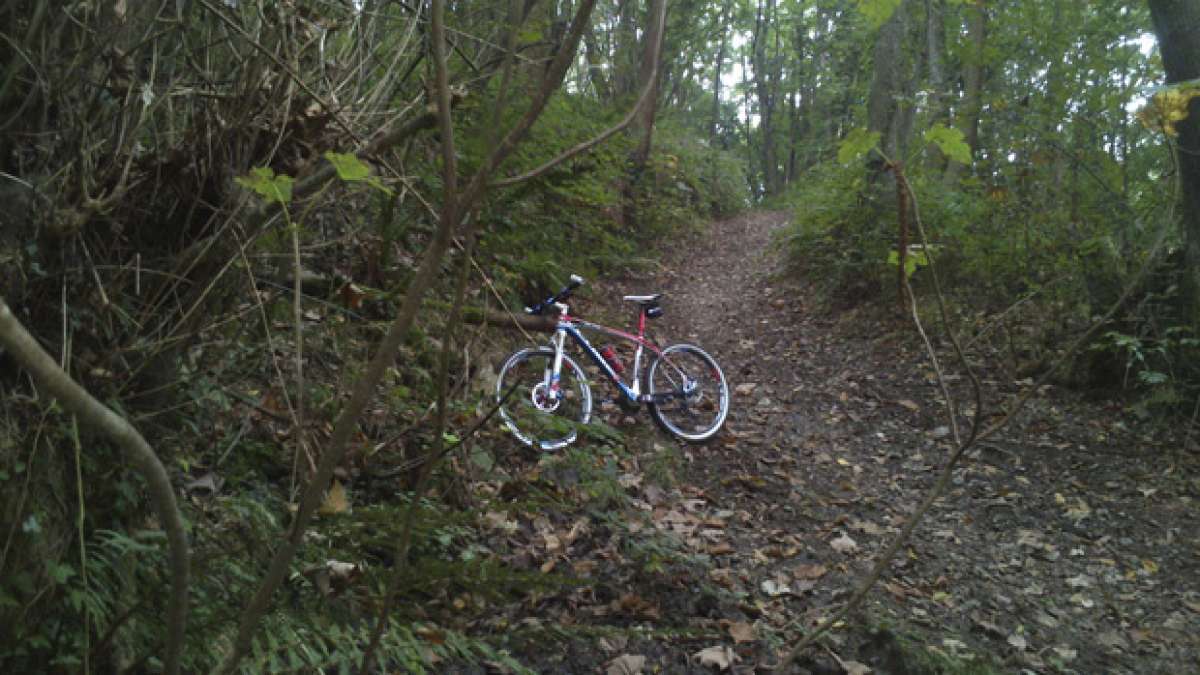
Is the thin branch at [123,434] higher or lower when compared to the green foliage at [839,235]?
lower

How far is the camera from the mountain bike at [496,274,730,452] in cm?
537

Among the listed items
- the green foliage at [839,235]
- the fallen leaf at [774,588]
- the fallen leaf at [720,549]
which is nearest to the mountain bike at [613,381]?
the fallen leaf at [720,549]

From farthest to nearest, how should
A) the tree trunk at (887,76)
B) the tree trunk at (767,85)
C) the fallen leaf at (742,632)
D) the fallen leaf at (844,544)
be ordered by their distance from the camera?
the tree trunk at (767,85), the tree trunk at (887,76), the fallen leaf at (844,544), the fallen leaf at (742,632)

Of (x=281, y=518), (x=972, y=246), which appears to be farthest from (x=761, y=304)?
(x=281, y=518)

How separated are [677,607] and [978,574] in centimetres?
198

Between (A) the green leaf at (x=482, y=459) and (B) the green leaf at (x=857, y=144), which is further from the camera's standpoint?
(A) the green leaf at (x=482, y=459)

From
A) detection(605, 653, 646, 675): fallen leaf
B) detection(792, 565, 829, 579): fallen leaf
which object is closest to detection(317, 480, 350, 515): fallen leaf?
detection(605, 653, 646, 675): fallen leaf

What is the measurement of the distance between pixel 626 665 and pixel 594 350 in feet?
10.6

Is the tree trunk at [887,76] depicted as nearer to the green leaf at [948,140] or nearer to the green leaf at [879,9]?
the green leaf at [879,9]

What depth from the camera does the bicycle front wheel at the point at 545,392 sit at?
183 inches

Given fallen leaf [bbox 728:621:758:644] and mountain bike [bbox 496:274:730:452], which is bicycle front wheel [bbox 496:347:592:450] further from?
fallen leaf [bbox 728:621:758:644]

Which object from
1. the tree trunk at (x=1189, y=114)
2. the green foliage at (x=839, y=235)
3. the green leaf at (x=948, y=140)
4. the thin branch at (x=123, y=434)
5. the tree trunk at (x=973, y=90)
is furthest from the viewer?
the green foliage at (x=839, y=235)

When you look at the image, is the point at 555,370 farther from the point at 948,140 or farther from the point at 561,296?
the point at 948,140

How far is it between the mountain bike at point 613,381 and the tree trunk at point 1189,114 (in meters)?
3.66
